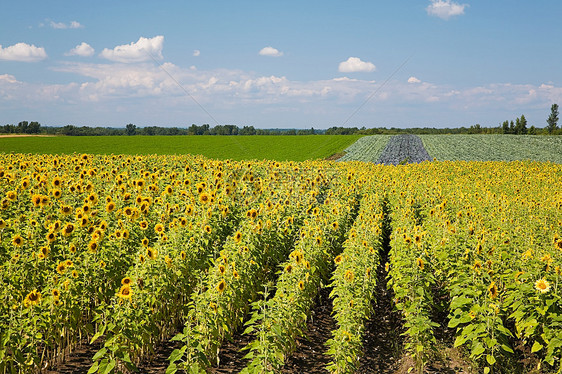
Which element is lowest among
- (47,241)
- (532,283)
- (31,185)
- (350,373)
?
(350,373)

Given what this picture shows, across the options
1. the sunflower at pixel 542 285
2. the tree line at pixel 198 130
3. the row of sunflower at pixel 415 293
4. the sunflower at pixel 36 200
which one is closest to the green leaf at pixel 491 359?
the row of sunflower at pixel 415 293

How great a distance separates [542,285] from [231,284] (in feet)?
13.9

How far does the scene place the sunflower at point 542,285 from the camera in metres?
5.28

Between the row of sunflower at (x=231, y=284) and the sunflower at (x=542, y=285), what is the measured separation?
3969mm

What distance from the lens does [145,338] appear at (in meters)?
4.92

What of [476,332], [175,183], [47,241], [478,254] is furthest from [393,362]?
[175,183]

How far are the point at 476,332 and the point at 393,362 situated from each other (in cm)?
140

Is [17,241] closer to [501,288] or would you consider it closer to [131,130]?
[501,288]

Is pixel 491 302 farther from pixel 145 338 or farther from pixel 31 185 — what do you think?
pixel 31 185

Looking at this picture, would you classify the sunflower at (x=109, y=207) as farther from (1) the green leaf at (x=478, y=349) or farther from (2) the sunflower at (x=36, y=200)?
(1) the green leaf at (x=478, y=349)

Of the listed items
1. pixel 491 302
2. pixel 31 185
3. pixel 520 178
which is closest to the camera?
pixel 491 302

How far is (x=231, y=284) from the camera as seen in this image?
5566 millimetres

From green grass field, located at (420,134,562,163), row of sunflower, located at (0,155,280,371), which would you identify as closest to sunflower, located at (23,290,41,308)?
row of sunflower, located at (0,155,280,371)

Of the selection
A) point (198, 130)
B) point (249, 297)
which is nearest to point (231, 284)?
point (249, 297)
